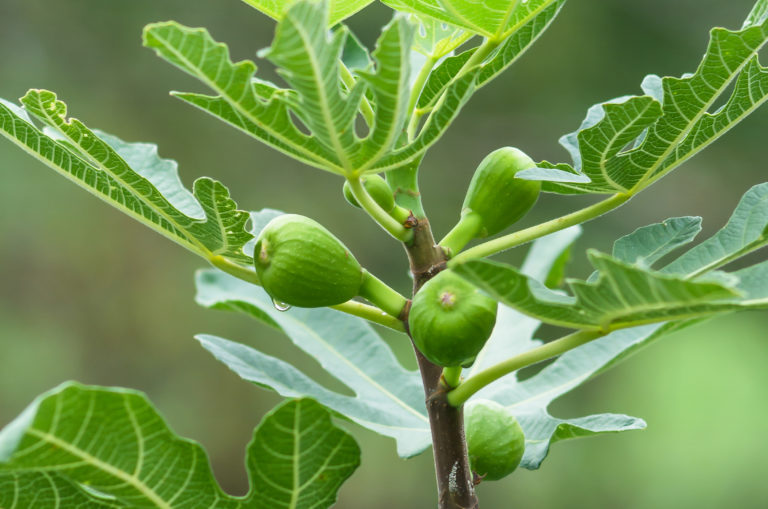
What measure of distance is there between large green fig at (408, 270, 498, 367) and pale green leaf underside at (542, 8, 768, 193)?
163mm

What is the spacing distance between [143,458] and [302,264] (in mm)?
192

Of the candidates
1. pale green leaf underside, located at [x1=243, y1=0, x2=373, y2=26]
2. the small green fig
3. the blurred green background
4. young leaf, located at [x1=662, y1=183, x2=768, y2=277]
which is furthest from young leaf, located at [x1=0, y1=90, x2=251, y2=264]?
the blurred green background

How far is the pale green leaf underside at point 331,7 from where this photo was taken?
714mm

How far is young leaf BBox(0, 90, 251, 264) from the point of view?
2.26 ft

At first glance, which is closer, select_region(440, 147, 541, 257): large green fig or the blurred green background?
select_region(440, 147, 541, 257): large green fig

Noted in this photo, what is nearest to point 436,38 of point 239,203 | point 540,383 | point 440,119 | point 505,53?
point 505,53

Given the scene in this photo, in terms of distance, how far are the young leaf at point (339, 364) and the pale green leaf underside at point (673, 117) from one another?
32cm

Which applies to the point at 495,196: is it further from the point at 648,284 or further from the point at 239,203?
the point at 239,203

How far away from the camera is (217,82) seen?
57 cm

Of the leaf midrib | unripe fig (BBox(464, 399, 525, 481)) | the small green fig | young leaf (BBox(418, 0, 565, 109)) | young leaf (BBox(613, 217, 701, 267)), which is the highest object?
young leaf (BBox(418, 0, 565, 109))

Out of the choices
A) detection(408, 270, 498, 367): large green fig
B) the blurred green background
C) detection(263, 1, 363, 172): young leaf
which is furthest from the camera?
the blurred green background

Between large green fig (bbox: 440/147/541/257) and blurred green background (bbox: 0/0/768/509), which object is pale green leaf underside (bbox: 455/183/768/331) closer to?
large green fig (bbox: 440/147/541/257)

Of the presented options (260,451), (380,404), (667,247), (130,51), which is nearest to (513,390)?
(380,404)

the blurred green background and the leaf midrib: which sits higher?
the blurred green background
